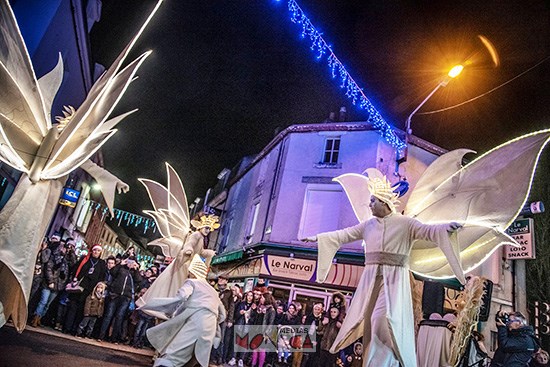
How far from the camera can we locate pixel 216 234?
27.3 metres

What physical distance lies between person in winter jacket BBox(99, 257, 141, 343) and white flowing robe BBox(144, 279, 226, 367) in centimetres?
388

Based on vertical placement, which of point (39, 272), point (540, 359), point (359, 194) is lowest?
point (39, 272)

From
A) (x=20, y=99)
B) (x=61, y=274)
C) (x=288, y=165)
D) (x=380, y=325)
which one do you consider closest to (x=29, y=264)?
(x=20, y=99)

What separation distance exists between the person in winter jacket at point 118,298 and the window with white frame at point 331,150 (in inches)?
416

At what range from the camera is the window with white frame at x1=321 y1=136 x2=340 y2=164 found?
1683cm

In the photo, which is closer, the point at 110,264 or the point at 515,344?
the point at 515,344

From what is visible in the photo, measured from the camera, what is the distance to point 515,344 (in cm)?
696

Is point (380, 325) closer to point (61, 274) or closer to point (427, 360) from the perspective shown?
point (427, 360)

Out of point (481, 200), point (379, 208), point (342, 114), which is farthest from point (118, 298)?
point (342, 114)

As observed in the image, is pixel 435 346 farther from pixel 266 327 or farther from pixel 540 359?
pixel 266 327

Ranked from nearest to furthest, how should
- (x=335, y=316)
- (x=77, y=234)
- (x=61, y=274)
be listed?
(x=61, y=274), (x=335, y=316), (x=77, y=234)

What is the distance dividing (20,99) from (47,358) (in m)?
2.81

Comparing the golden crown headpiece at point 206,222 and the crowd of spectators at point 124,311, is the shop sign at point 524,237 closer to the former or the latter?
the crowd of spectators at point 124,311

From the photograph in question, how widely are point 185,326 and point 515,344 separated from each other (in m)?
6.14
